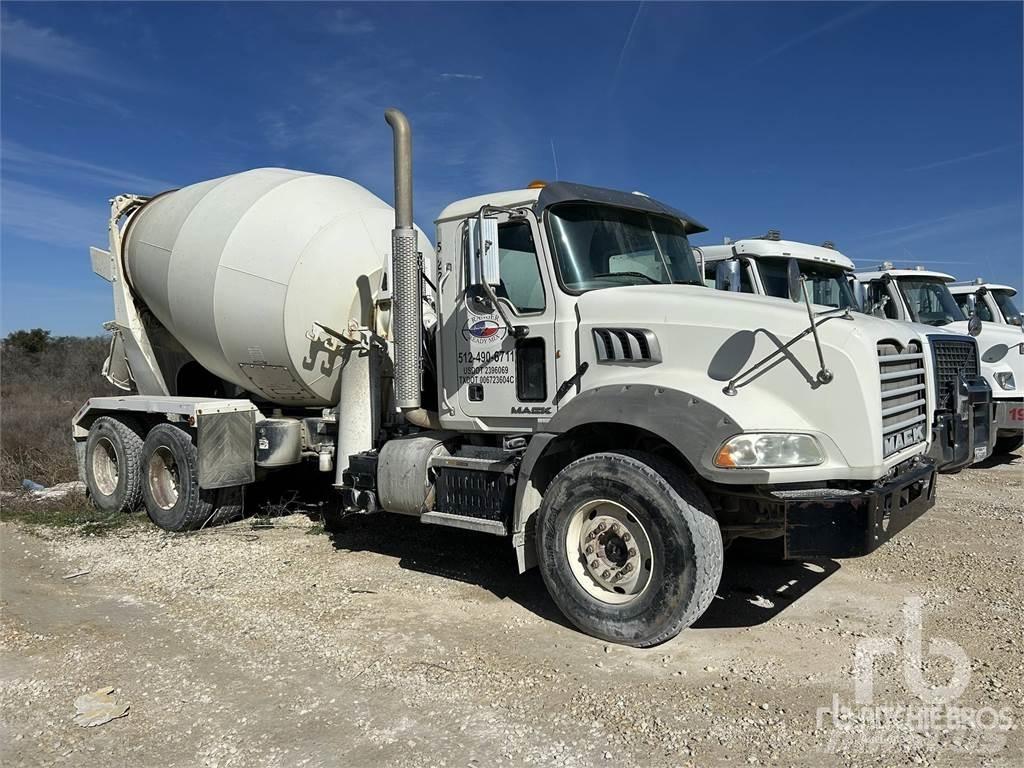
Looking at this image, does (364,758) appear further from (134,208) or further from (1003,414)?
(1003,414)

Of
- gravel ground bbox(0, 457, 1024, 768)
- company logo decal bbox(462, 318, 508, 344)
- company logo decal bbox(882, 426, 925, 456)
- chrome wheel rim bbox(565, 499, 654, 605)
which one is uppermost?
company logo decal bbox(462, 318, 508, 344)

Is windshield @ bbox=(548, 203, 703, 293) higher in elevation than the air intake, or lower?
higher

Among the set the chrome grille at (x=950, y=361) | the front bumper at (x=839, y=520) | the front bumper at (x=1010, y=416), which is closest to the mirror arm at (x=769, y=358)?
the front bumper at (x=839, y=520)

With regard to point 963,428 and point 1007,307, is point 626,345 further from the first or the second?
point 1007,307

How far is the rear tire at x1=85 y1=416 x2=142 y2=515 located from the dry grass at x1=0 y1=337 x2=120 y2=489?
1.53 m

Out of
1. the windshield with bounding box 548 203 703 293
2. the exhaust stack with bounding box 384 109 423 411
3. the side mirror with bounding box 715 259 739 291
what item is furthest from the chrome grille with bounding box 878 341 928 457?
the side mirror with bounding box 715 259 739 291

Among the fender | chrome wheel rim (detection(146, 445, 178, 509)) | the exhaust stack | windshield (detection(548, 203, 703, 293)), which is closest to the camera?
the fender

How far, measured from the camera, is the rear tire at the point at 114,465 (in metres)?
8.32

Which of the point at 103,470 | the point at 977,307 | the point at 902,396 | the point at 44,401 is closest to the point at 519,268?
the point at 902,396

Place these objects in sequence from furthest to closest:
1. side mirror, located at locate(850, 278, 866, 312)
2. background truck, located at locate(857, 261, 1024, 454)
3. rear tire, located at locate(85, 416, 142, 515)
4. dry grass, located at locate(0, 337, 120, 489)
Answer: dry grass, located at locate(0, 337, 120, 489)
side mirror, located at locate(850, 278, 866, 312)
background truck, located at locate(857, 261, 1024, 454)
rear tire, located at locate(85, 416, 142, 515)

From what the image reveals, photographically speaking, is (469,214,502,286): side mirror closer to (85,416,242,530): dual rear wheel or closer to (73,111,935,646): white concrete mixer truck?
(73,111,935,646): white concrete mixer truck

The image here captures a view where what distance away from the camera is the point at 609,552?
464 centimetres

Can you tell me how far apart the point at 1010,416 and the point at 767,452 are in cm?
780

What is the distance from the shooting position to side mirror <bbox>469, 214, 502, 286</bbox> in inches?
191
